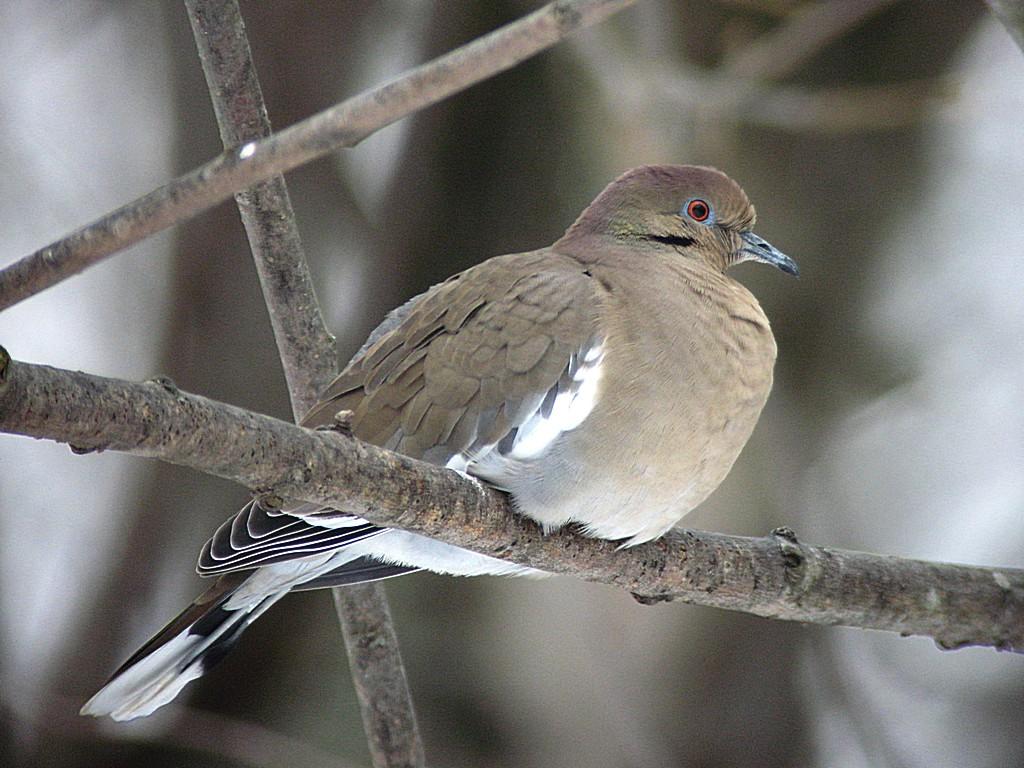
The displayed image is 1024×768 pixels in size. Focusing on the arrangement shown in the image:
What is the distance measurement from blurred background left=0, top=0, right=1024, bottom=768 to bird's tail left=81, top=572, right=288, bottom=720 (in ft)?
3.81

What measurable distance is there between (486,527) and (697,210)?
1265mm

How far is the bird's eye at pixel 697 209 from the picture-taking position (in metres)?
3.10

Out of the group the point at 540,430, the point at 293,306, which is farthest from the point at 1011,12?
the point at 293,306

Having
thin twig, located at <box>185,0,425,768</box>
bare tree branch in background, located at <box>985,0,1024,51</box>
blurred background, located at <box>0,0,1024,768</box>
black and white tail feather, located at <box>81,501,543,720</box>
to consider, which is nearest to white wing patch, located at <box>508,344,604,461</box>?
black and white tail feather, located at <box>81,501,543,720</box>

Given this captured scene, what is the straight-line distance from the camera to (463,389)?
8.10ft

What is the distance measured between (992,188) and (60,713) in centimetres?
383

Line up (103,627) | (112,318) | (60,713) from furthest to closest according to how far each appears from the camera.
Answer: (112,318)
(103,627)
(60,713)

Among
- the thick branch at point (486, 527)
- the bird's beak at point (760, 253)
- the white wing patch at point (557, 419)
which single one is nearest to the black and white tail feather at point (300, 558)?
the white wing patch at point (557, 419)

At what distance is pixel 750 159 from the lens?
4332mm

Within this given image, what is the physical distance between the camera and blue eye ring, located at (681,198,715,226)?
10.2ft

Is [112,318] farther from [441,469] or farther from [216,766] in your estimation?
[441,469]

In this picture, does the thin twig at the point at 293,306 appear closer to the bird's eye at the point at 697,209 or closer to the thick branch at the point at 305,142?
the bird's eye at the point at 697,209

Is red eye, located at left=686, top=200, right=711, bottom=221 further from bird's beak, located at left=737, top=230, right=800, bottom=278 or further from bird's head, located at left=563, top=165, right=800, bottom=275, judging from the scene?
bird's beak, located at left=737, top=230, right=800, bottom=278

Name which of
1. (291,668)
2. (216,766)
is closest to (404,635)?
(291,668)
